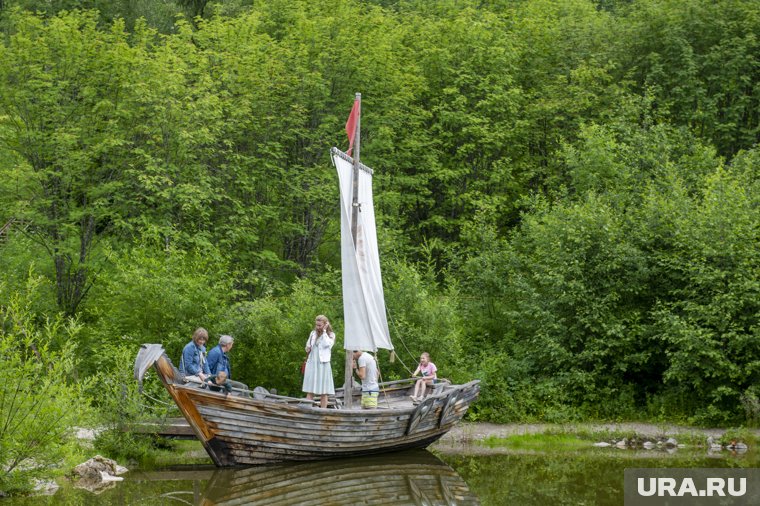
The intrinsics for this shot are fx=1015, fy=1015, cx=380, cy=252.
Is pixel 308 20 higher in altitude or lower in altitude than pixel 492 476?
higher

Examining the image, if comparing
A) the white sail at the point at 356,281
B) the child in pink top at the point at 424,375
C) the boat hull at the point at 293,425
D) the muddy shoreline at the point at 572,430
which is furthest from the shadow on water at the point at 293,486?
the muddy shoreline at the point at 572,430

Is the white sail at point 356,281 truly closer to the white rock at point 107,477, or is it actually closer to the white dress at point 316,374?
the white dress at point 316,374

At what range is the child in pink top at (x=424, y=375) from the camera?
2058 centimetres

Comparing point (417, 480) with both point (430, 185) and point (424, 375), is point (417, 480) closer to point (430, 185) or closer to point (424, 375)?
point (424, 375)

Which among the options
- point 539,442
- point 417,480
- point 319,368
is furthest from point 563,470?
point 319,368

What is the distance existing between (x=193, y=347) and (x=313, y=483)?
3.41m

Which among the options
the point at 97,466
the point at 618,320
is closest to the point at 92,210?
the point at 97,466

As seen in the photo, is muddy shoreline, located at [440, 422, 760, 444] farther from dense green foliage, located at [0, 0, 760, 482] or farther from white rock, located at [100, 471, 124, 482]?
white rock, located at [100, 471, 124, 482]

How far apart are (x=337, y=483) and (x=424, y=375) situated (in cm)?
497

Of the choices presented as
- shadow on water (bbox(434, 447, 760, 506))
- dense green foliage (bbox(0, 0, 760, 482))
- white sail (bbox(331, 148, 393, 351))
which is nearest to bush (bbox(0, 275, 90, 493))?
white sail (bbox(331, 148, 393, 351))

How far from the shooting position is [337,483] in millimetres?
16422

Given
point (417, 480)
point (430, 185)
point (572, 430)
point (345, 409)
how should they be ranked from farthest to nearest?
point (430, 185), point (572, 430), point (345, 409), point (417, 480)

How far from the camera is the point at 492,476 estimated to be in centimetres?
1728

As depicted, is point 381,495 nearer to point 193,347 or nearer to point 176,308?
point 193,347
